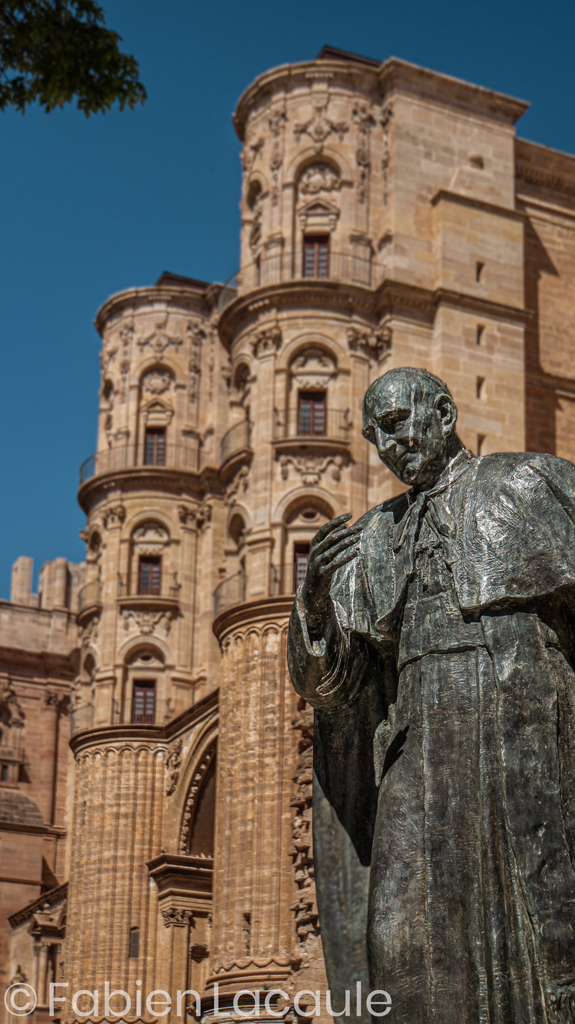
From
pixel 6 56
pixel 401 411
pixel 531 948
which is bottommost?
pixel 531 948

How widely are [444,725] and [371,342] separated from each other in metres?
26.9

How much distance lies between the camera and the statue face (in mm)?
3604

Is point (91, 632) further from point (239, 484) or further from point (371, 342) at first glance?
point (371, 342)

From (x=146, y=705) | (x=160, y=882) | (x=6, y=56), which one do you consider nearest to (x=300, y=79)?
(x=146, y=705)

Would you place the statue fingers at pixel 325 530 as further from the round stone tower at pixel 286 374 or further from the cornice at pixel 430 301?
the cornice at pixel 430 301

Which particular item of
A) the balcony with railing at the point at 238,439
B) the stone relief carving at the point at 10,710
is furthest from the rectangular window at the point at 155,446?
the stone relief carving at the point at 10,710

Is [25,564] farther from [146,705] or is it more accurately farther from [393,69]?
[393,69]

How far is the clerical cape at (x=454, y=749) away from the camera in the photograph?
310cm

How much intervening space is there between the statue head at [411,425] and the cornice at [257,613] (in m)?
21.5

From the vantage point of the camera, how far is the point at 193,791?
31328 mm

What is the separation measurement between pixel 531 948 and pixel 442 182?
29034mm

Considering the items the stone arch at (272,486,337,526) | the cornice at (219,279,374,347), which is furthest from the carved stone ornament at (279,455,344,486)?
the cornice at (219,279,374,347)

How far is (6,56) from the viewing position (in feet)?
31.3

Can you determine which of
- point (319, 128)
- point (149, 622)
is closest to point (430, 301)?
point (319, 128)
